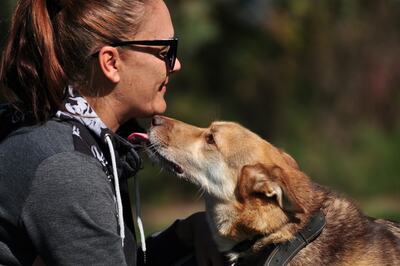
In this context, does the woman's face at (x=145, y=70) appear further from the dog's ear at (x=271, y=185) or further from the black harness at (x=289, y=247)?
the black harness at (x=289, y=247)

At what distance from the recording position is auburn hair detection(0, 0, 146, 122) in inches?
125

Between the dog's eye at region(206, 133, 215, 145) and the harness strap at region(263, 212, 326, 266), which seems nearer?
the harness strap at region(263, 212, 326, 266)

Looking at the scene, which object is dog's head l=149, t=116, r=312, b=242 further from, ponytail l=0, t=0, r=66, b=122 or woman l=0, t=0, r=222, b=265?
ponytail l=0, t=0, r=66, b=122

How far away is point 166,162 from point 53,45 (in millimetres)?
1189

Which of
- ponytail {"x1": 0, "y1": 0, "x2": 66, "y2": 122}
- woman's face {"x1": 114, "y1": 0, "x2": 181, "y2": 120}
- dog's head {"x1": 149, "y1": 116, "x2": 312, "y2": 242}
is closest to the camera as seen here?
ponytail {"x1": 0, "y1": 0, "x2": 66, "y2": 122}

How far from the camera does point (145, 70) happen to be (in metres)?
3.50

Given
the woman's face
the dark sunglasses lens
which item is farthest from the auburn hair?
the dark sunglasses lens

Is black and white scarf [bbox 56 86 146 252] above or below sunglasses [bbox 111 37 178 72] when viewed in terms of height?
below

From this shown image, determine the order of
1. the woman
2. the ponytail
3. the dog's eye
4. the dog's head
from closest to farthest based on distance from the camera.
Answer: the woman, the ponytail, the dog's head, the dog's eye

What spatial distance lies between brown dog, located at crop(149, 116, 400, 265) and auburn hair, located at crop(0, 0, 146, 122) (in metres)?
0.92

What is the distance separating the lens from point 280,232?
3611 millimetres

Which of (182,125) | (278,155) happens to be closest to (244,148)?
(278,155)

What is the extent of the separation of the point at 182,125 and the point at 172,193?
11.0 meters

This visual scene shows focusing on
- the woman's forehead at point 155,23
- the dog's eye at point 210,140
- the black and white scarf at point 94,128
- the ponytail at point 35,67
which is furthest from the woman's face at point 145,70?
the dog's eye at point 210,140
